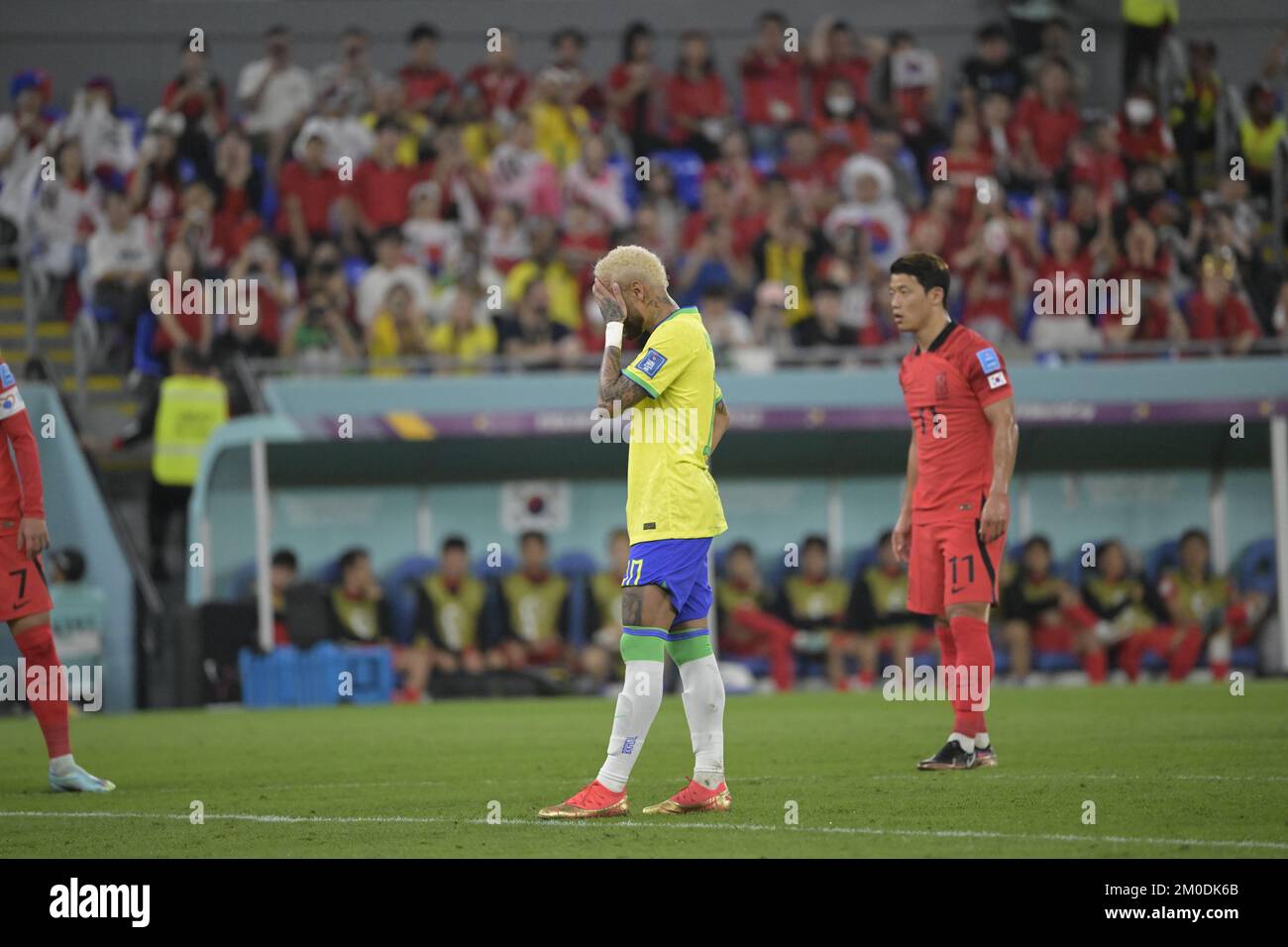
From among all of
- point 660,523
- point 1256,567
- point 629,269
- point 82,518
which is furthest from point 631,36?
point 660,523

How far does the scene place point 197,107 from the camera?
2062 centimetres

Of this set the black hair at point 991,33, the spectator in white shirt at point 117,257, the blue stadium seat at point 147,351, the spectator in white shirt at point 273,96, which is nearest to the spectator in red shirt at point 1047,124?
the black hair at point 991,33

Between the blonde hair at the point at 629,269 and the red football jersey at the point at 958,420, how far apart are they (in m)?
2.26

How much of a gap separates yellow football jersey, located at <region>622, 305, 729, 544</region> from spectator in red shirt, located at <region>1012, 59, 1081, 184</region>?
15.4m

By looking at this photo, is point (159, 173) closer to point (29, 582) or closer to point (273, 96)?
point (273, 96)

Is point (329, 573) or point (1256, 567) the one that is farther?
point (1256, 567)

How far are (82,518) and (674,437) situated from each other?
35.9ft

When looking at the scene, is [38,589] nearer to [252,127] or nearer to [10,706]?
[10,706]

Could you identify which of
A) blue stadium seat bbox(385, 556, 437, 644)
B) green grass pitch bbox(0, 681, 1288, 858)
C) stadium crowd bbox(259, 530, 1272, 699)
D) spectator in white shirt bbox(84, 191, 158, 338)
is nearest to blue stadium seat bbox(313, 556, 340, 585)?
stadium crowd bbox(259, 530, 1272, 699)

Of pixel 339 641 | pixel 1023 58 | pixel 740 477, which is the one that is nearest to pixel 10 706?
pixel 339 641

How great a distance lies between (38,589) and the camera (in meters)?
8.96

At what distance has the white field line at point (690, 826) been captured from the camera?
6328 millimetres

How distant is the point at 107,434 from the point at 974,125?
10.5 metres
